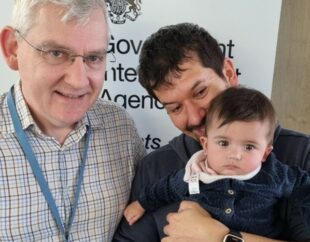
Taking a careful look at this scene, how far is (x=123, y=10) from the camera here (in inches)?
70.2

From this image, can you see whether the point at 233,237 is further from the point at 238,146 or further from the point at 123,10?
the point at 123,10

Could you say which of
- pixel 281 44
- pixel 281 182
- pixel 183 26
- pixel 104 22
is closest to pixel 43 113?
pixel 104 22

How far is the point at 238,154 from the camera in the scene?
4.14 ft

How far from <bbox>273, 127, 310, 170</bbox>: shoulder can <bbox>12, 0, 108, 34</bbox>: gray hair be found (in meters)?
0.95

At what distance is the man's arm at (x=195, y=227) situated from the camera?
4.29ft

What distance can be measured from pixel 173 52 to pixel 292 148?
66cm

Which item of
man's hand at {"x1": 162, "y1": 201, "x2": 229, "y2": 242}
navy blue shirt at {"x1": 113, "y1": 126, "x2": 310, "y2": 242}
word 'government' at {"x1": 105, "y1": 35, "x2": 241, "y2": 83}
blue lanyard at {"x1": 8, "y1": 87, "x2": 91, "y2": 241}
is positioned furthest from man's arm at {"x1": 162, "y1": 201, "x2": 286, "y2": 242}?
word 'government' at {"x1": 105, "y1": 35, "x2": 241, "y2": 83}

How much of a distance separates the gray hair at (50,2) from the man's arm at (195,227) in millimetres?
845

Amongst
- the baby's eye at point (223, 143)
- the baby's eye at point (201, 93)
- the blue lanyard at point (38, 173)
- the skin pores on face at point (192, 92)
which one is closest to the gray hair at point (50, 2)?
the blue lanyard at point (38, 173)

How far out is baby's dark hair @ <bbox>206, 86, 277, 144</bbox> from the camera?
1.26m

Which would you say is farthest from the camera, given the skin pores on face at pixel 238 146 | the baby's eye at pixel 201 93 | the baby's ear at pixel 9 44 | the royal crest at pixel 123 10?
the royal crest at pixel 123 10

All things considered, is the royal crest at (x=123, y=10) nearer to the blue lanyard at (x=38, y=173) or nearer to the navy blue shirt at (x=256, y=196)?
the blue lanyard at (x=38, y=173)

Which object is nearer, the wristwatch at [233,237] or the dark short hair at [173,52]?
the wristwatch at [233,237]

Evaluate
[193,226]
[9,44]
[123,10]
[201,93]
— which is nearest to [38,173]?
[9,44]
